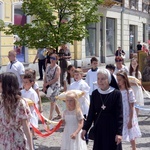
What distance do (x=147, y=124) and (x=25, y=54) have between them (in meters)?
13.9

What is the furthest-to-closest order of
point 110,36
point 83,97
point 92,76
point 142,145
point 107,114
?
point 110,36, point 92,76, point 83,97, point 142,145, point 107,114

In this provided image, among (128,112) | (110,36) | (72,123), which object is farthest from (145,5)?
(72,123)

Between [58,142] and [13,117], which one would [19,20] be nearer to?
[58,142]

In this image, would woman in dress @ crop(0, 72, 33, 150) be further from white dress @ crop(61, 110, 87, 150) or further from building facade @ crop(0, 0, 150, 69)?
building facade @ crop(0, 0, 150, 69)

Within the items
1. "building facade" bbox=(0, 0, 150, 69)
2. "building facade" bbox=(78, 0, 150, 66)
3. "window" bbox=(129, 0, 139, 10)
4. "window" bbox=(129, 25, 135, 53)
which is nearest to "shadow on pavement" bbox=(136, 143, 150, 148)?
"building facade" bbox=(0, 0, 150, 69)

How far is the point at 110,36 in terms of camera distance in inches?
1421

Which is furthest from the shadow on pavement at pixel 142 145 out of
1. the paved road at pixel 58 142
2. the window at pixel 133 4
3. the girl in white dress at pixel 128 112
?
the window at pixel 133 4

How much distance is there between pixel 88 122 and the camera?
20.2 ft

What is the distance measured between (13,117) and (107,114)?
130cm

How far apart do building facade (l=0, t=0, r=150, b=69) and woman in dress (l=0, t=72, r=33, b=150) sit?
16546 mm

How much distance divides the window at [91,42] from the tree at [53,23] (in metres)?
15.6

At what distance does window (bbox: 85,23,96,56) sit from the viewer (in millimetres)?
31938

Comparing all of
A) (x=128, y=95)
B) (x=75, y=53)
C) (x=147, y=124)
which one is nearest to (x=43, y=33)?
(x=147, y=124)

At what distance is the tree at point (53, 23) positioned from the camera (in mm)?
15492
